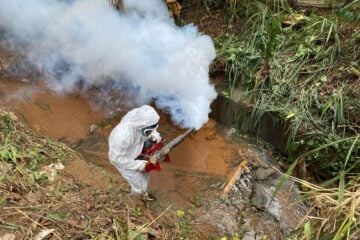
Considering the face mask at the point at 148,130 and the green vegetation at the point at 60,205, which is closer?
the green vegetation at the point at 60,205

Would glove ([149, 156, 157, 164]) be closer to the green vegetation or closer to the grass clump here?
the green vegetation

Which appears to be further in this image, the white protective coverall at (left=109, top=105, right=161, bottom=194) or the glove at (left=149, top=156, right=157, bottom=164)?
the glove at (left=149, top=156, right=157, bottom=164)

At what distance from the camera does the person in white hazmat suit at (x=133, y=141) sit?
13.9ft

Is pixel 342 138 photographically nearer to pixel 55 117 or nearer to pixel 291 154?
pixel 291 154

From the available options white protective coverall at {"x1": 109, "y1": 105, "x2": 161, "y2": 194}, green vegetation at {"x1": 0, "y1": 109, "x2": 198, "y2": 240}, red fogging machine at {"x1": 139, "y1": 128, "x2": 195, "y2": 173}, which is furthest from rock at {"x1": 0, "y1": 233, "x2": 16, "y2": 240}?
red fogging machine at {"x1": 139, "y1": 128, "x2": 195, "y2": 173}

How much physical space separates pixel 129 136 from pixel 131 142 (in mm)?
98

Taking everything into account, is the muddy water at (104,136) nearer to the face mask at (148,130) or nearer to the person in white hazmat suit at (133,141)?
the person in white hazmat suit at (133,141)

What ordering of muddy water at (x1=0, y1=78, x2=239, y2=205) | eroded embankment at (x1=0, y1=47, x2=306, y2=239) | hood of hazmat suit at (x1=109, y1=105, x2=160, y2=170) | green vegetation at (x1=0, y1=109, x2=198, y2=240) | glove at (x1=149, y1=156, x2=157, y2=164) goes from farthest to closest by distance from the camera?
1. muddy water at (x1=0, y1=78, x2=239, y2=205)
2. eroded embankment at (x1=0, y1=47, x2=306, y2=239)
3. glove at (x1=149, y1=156, x2=157, y2=164)
4. hood of hazmat suit at (x1=109, y1=105, x2=160, y2=170)
5. green vegetation at (x1=0, y1=109, x2=198, y2=240)

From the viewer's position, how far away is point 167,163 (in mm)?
5371

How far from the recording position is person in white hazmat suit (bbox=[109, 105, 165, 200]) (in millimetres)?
4230

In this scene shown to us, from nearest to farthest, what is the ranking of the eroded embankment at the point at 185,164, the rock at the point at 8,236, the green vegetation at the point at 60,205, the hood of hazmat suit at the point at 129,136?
the rock at the point at 8,236 < the green vegetation at the point at 60,205 < the hood of hazmat suit at the point at 129,136 < the eroded embankment at the point at 185,164

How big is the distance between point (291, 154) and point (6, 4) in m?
5.75

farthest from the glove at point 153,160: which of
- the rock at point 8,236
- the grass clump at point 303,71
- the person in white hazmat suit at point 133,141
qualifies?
the grass clump at point 303,71

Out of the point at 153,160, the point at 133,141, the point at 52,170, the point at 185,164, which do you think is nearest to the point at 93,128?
the point at 52,170
